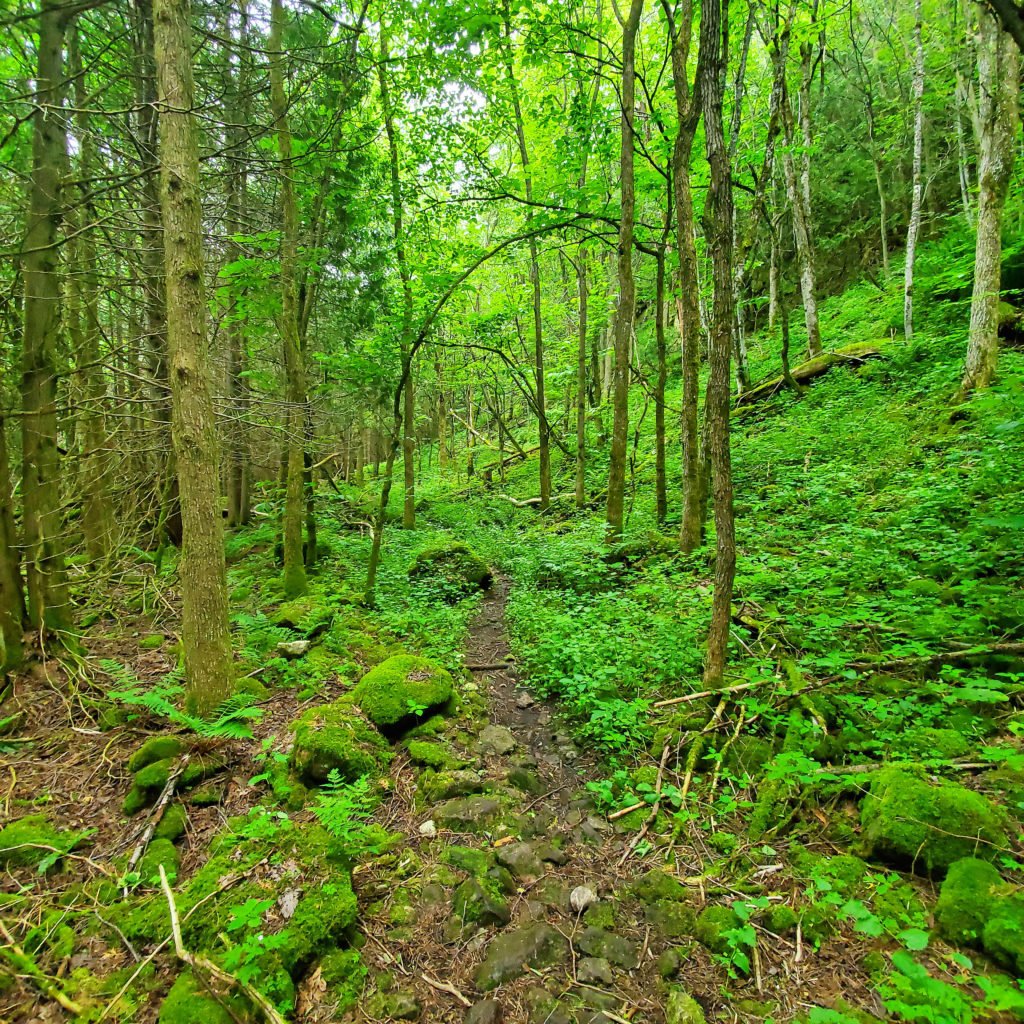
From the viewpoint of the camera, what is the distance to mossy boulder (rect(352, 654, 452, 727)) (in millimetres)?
5113

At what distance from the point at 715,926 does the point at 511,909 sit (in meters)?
1.28

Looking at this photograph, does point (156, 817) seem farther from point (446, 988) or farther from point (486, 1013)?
point (486, 1013)

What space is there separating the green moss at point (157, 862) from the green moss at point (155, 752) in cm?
79

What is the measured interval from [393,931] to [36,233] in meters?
7.08

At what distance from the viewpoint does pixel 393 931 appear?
310 centimetres

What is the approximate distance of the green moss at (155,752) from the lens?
4055 millimetres

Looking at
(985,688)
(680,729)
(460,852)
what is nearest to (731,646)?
(680,729)

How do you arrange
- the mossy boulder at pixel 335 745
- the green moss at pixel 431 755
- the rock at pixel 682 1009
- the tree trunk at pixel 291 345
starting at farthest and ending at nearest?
the tree trunk at pixel 291 345
the green moss at pixel 431 755
the mossy boulder at pixel 335 745
the rock at pixel 682 1009

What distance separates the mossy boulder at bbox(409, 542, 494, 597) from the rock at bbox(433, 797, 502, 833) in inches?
234

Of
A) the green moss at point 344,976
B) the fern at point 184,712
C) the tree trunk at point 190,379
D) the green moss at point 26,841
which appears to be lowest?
the green moss at point 344,976

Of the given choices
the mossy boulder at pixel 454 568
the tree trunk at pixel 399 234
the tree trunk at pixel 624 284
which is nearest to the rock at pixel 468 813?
the mossy boulder at pixel 454 568

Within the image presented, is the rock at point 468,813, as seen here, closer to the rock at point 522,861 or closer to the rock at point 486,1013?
the rock at point 522,861

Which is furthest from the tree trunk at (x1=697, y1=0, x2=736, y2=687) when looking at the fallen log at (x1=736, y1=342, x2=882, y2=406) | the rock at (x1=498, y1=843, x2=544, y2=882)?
the fallen log at (x1=736, y1=342, x2=882, y2=406)

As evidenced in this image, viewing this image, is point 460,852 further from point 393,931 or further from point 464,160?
point 464,160
